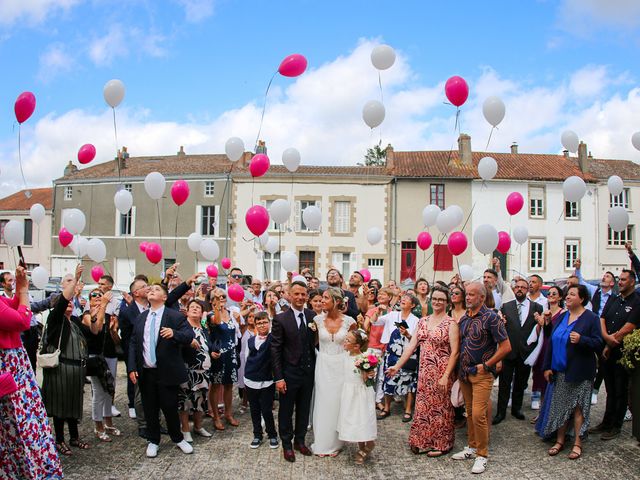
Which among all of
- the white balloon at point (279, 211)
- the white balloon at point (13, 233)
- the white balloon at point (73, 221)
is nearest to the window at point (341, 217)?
the white balloon at point (279, 211)

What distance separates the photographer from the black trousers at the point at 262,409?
5.34m

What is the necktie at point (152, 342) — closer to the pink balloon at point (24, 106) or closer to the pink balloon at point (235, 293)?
the pink balloon at point (235, 293)

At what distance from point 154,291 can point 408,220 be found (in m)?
22.3

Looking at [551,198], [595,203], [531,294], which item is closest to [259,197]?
[551,198]

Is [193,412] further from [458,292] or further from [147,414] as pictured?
[458,292]

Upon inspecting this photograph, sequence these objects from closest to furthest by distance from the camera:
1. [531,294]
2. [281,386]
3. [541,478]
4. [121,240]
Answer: [541,478] → [281,386] → [531,294] → [121,240]

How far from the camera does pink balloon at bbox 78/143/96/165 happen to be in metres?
9.84

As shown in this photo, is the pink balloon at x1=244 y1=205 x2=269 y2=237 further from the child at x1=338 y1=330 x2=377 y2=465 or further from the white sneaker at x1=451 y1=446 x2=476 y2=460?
the white sneaker at x1=451 y1=446 x2=476 y2=460

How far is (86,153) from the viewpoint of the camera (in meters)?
9.85

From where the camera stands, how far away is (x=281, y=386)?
5.07 m

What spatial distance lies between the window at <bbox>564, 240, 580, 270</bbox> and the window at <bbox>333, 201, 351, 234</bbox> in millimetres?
11643

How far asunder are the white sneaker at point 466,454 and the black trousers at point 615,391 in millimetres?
1761

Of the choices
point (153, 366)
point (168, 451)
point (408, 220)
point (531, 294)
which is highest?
point (408, 220)

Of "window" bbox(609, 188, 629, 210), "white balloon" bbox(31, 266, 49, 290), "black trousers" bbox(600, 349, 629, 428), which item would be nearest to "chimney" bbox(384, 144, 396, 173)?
"window" bbox(609, 188, 629, 210)
